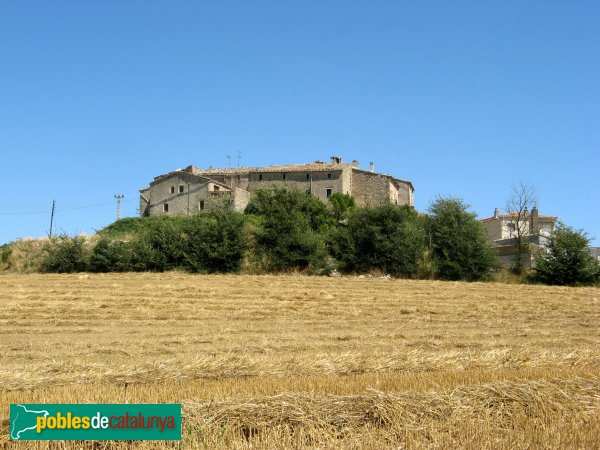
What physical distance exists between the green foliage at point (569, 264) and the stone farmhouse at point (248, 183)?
27105 millimetres

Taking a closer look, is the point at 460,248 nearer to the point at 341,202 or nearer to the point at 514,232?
the point at 341,202

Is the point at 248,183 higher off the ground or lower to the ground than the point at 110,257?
higher

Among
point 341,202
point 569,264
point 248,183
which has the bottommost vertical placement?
point 569,264

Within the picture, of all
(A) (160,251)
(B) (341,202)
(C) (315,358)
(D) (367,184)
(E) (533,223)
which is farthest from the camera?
(D) (367,184)

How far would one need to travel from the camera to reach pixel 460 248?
3653 cm

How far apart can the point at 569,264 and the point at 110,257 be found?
88.8 feet

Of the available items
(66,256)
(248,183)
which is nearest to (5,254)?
(66,256)

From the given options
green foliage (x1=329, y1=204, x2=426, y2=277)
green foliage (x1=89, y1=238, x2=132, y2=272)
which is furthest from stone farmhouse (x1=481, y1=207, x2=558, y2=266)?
green foliage (x1=89, y1=238, x2=132, y2=272)

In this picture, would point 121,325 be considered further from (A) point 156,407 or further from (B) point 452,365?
(A) point 156,407

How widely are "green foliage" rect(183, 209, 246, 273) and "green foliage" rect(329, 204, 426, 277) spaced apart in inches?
227

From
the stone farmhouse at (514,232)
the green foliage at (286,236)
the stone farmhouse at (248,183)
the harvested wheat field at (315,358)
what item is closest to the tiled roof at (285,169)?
the stone farmhouse at (248,183)

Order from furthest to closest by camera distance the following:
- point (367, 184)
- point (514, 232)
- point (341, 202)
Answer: point (367, 184) < point (514, 232) < point (341, 202)

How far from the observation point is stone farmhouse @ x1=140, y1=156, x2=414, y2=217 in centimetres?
6431

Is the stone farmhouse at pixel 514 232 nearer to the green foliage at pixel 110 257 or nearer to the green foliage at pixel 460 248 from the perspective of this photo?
the green foliage at pixel 460 248
